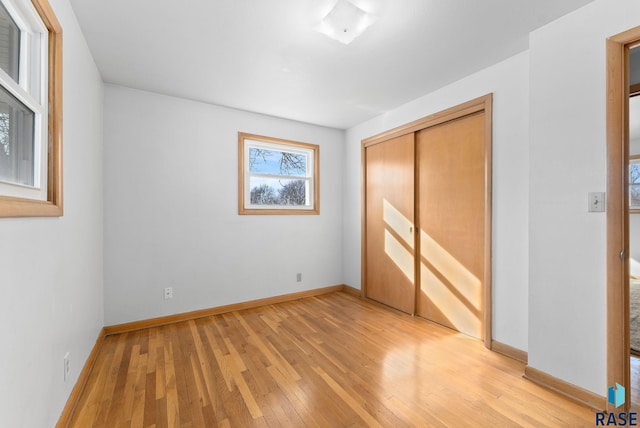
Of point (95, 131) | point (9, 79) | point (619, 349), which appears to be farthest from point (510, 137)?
point (95, 131)

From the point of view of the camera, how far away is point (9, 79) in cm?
107

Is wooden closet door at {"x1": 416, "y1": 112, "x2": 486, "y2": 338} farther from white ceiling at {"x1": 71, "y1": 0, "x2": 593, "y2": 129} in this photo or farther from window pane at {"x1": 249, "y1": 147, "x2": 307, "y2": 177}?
window pane at {"x1": 249, "y1": 147, "x2": 307, "y2": 177}

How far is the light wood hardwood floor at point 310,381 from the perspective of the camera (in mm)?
1572

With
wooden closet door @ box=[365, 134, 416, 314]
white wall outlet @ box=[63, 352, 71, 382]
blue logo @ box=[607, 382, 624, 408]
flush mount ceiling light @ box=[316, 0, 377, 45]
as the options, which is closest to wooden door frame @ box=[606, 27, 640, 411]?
blue logo @ box=[607, 382, 624, 408]

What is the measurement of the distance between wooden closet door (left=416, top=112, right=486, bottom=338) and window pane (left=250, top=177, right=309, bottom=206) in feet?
5.37

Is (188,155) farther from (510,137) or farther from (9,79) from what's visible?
(510,137)

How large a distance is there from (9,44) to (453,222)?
3.20 meters

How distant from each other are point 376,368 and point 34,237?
7.08ft

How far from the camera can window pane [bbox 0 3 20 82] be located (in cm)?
111

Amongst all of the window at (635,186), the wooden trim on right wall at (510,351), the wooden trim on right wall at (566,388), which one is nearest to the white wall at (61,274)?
the wooden trim on right wall at (566,388)

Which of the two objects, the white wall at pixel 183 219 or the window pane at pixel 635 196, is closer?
the window pane at pixel 635 196

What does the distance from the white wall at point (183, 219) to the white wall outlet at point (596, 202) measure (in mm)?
2910

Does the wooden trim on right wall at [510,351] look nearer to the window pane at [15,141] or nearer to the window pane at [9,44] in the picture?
the window pane at [15,141]

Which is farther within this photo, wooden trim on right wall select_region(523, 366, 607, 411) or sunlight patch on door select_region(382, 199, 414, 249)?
sunlight patch on door select_region(382, 199, 414, 249)
